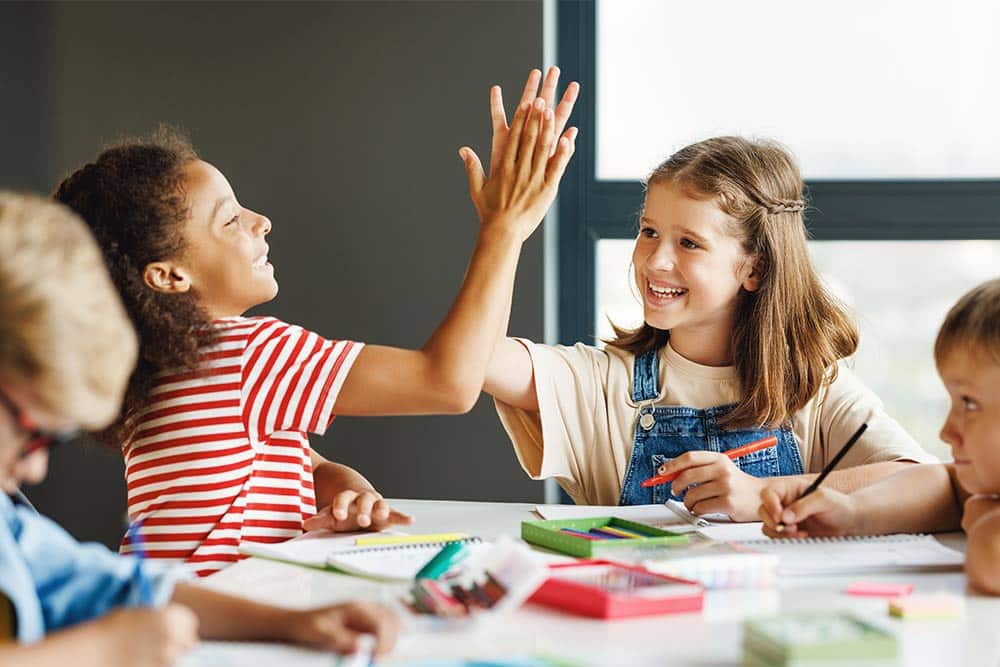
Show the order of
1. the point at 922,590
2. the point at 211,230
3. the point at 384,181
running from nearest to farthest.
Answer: the point at 922,590 → the point at 211,230 → the point at 384,181

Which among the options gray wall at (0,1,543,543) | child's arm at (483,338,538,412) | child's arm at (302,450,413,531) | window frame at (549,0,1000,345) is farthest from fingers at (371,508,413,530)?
window frame at (549,0,1000,345)

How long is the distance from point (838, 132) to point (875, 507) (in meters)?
1.28

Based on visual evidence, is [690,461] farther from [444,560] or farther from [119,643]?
[119,643]

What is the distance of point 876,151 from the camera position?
235cm

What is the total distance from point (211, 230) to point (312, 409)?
0.27 m

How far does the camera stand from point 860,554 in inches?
44.4

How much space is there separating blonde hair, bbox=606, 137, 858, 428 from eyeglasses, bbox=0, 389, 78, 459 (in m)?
1.12

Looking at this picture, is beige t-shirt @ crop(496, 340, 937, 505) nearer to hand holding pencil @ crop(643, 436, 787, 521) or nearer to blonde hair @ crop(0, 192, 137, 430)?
hand holding pencil @ crop(643, 436, 787, 521)

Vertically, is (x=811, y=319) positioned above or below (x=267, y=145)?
below

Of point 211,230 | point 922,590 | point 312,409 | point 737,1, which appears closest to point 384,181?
point 737,1

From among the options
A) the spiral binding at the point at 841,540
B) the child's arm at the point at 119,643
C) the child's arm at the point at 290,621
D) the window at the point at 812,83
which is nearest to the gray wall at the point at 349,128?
the window at the point at 812,83

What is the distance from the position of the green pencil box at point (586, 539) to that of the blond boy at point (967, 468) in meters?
0.14

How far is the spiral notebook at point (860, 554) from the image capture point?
1.08m

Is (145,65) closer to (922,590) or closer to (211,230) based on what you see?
(211,230)
